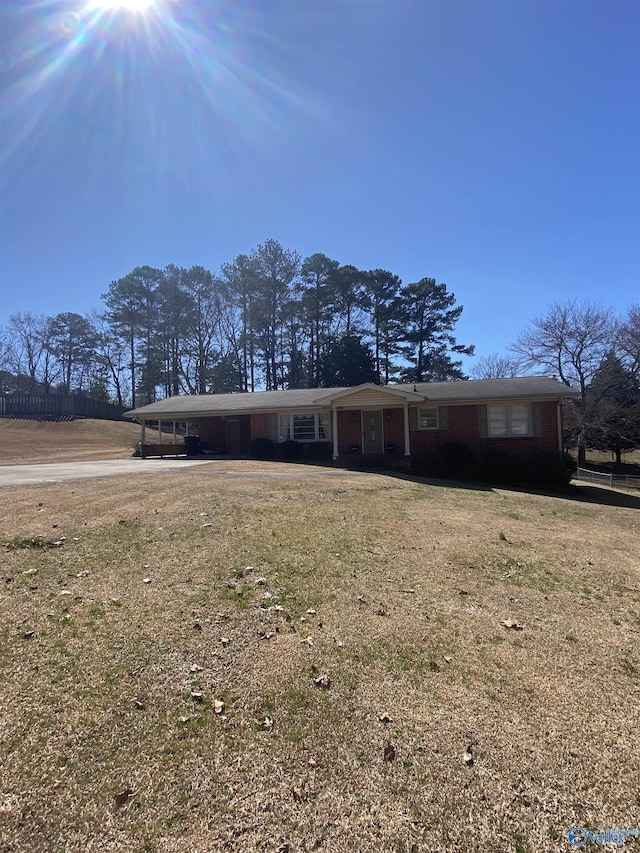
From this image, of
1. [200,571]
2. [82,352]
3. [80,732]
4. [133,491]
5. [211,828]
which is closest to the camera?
[211,828]

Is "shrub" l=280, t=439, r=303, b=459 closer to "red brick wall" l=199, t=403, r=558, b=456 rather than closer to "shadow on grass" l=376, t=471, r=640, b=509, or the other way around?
"red brick wall" l=199, t=403, r=558, b=456

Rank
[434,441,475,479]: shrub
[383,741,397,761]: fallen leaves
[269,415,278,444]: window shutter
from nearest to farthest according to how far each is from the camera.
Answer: [383,741,397,761]: fallen leaves < [434,441,475,479]: shrub < [269,415,278,444]: window shutter

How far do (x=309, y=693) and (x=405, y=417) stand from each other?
14798mm

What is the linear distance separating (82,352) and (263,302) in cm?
2070

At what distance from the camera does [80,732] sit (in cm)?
261

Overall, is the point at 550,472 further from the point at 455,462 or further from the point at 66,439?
the point at 66,439

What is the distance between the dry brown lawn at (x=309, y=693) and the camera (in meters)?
2.12

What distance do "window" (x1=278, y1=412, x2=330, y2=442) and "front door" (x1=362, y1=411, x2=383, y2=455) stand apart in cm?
181

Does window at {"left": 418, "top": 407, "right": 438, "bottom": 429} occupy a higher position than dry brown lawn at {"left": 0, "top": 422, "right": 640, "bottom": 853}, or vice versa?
window at {"left": 418, "top": 407, "right": 438, "bottom": 429}

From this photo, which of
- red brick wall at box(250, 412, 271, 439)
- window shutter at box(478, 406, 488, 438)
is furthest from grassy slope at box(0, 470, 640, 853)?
red brick wall at box(250, 412, 271, 439)

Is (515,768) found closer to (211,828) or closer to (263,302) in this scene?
(211,828)

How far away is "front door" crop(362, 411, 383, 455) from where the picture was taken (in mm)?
19344

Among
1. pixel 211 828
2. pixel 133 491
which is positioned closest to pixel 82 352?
pixel 133 491

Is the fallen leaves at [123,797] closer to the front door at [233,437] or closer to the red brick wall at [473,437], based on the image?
the red brick wall at [473,437]
